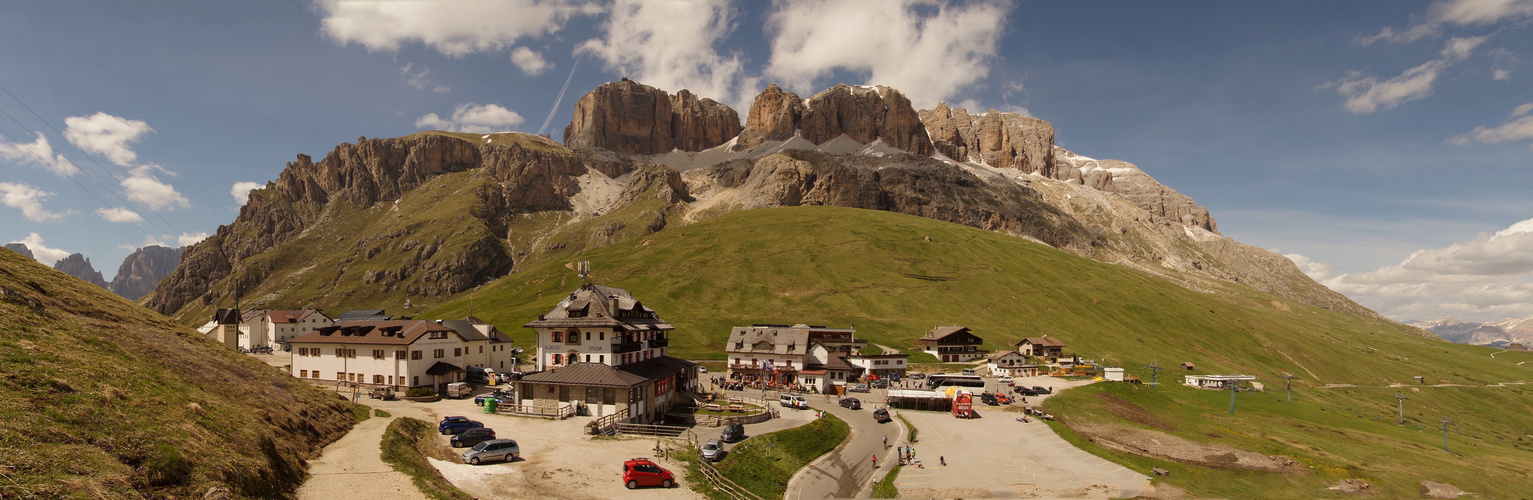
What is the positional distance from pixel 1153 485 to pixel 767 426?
36.8 m

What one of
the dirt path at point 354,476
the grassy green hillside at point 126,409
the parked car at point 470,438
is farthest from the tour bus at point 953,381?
the dirt path at point 354,476

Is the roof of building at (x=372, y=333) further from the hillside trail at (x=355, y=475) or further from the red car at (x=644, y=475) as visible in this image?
the red car at (x=644, y=475)

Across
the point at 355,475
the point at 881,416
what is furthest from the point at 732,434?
the point at 355,475

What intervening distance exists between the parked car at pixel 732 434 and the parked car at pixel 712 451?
4.06 meters

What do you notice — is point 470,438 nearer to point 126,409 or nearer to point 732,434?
point 126,409

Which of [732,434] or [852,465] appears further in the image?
[852,465]

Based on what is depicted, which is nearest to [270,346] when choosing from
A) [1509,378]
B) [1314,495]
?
[1314,495]

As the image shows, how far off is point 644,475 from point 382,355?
52.4 m

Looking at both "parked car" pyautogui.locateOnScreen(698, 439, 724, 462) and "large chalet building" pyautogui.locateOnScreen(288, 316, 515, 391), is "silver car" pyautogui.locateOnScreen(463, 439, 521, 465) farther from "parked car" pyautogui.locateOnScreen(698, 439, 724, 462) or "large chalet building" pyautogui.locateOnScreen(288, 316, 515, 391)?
"large chalet building" pyautogui.locateOnScreen(288, 316, 515, 391)

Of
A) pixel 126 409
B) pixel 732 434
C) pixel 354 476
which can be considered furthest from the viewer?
pixel 732 434

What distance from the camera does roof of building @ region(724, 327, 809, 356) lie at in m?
111

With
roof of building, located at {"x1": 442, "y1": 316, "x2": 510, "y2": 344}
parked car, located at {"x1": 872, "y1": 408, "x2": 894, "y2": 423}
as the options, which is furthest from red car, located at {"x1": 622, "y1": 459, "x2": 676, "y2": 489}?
roof of building, located at {"x1": 442, "y1": 316, "x2": 510, "y2": 344}

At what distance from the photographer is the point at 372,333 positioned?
274 feet

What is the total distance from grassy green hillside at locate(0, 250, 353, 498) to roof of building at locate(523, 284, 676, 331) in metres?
24.3
